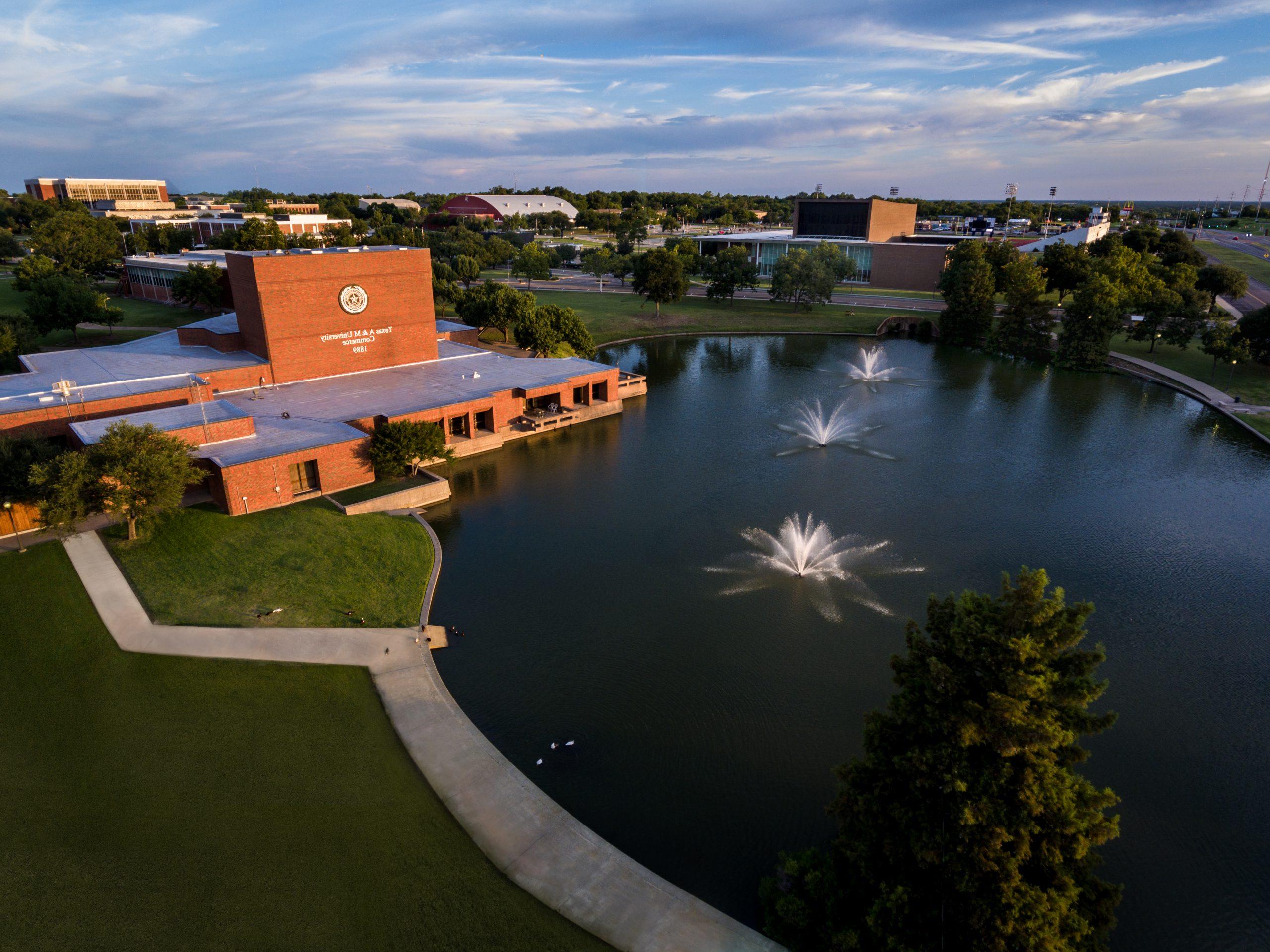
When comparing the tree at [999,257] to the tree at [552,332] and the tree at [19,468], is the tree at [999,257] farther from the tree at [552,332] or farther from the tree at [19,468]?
the tree at [19,468]

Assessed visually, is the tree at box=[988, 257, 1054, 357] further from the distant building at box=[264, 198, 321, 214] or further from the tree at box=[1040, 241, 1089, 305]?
the distant building at box=[264, 198, 321, 214]

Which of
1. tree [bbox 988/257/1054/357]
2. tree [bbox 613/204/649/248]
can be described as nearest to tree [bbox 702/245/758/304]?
tree [bbox 988/257/1054/357]

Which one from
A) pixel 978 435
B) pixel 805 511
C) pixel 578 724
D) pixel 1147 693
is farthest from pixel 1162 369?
pixel 578 724

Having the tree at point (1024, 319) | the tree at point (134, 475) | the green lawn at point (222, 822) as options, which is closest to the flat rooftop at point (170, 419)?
the tree at point (134, 475)

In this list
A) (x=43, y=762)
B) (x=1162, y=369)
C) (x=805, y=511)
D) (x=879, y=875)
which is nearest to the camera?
(x=879, y=875)

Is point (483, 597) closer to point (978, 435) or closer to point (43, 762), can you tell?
point (43, 762)

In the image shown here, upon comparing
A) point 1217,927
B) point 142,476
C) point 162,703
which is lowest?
point 1217,927
